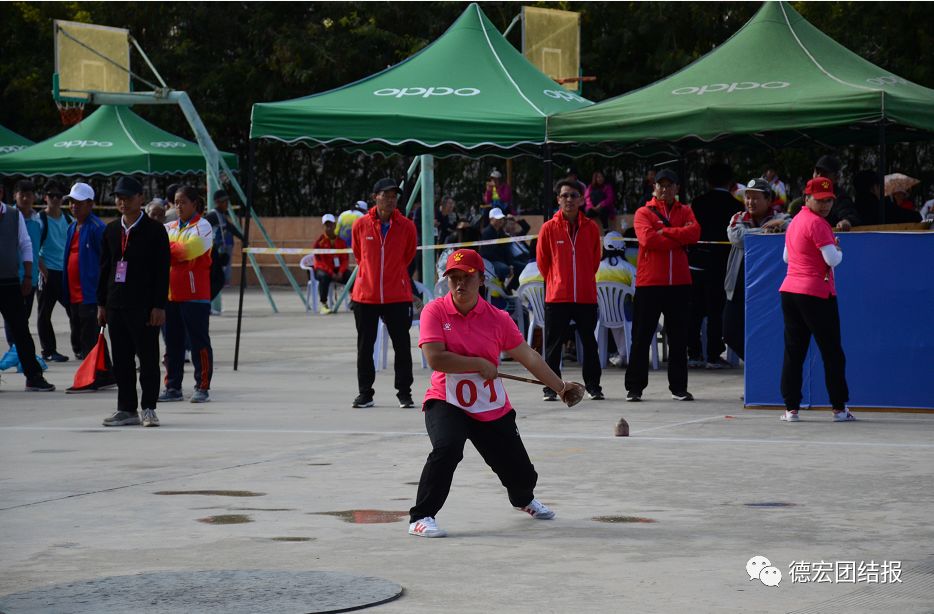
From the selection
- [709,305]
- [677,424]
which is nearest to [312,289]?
[709,305]

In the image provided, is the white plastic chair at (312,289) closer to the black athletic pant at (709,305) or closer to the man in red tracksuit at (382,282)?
the black athletic pant at (709,305)

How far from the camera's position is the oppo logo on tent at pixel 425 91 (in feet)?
51.3

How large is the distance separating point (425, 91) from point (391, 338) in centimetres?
365

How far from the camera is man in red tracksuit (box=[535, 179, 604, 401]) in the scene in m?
13.1

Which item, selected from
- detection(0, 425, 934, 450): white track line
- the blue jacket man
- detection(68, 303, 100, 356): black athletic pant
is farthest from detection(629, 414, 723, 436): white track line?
detection(68, 303, 100, 356): black athletic pant

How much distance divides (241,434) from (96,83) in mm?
15987

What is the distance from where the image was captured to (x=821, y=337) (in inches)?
446

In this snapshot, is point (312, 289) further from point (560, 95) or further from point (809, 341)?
point (809, 341)

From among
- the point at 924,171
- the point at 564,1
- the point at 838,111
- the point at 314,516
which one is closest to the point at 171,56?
the point at 564,1

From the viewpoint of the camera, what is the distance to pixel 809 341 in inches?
460

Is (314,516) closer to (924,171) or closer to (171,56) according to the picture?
(924,171)

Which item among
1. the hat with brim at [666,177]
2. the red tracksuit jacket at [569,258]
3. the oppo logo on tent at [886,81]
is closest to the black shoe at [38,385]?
the red tracksuit jacket at [569,258]

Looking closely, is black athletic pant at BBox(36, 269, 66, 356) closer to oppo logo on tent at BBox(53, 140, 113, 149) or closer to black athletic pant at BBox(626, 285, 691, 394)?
black athletic pant at BBox(626, 285, 691, 394)

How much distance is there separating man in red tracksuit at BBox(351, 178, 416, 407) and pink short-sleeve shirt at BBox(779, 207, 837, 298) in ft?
10.8
